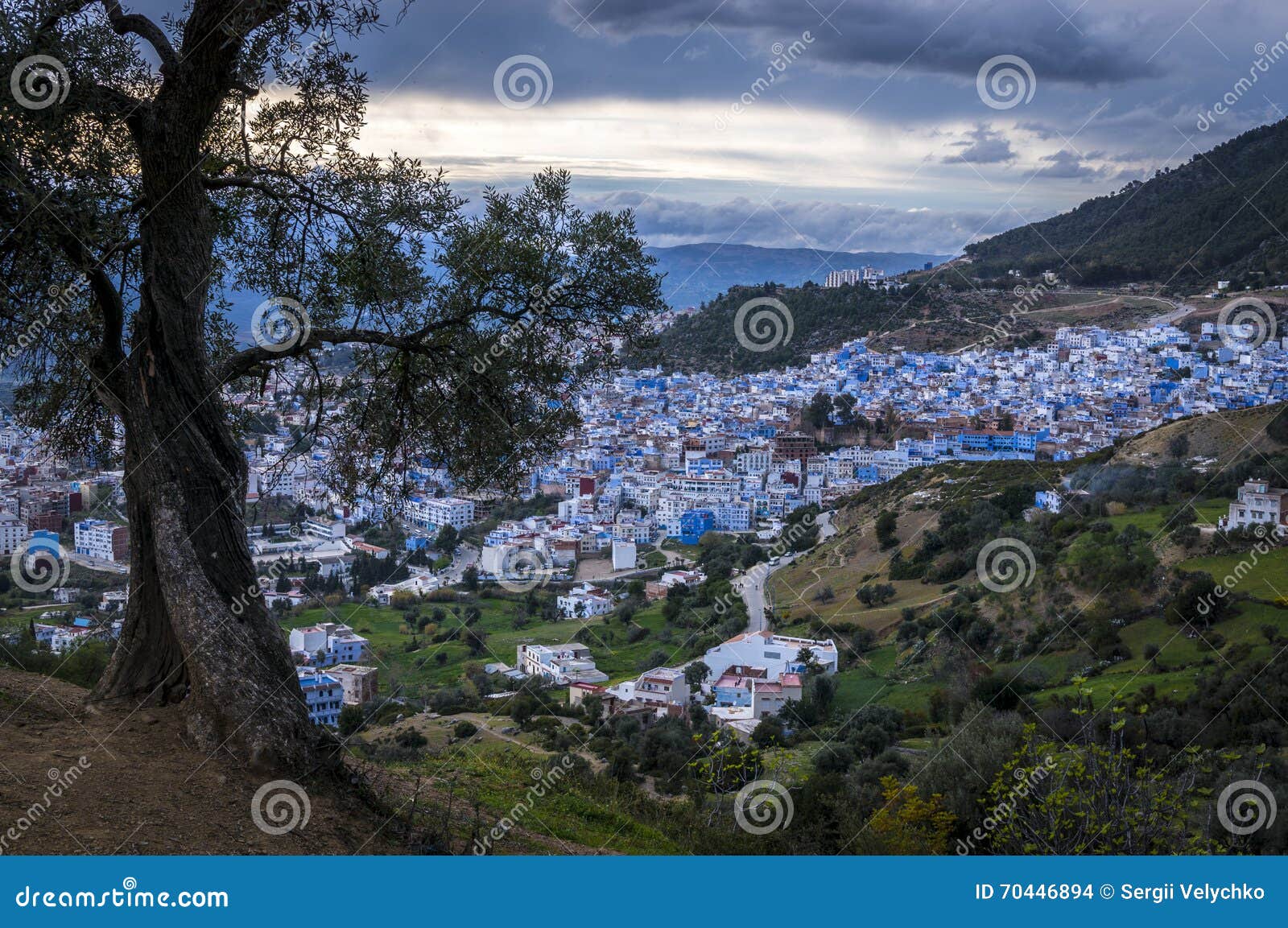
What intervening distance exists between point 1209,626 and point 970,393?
81.1 ft

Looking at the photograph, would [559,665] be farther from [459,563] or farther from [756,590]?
[756,590]

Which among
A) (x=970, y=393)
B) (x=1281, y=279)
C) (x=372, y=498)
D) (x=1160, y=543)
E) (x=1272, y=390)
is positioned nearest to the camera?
(x=372, y=498)

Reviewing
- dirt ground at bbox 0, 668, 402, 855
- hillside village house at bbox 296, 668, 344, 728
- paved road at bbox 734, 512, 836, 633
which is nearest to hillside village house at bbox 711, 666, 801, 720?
paved road at bbox 734, 512, 836, 633

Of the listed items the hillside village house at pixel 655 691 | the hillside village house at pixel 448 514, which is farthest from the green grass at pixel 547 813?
the hillside village house at pixel 448 514

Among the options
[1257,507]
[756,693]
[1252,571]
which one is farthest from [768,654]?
[1257,507]

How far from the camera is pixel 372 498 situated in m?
6.37

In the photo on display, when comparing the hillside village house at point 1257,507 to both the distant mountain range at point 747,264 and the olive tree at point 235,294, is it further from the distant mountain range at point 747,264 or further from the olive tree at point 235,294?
the olive tree at point 235,294

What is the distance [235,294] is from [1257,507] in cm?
2129

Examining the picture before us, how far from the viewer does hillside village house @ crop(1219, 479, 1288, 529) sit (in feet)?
66.7

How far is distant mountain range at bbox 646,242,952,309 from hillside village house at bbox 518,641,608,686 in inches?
309

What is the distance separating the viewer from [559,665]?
16578 mm

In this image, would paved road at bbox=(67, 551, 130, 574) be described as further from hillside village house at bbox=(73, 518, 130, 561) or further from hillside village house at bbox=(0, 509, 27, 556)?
hillside village house at bbox=(0, 509, 27, 556)

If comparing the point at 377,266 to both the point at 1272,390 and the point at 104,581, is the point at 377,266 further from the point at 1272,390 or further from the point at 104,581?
the point at 1272,390

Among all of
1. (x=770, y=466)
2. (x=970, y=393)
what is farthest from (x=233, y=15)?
(x=970, y=393)
